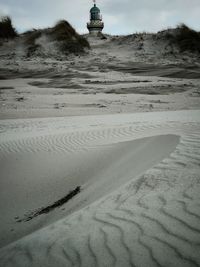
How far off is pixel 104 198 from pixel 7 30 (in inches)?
903

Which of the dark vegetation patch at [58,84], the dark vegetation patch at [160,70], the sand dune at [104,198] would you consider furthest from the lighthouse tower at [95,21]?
the sand dune at [104,198]

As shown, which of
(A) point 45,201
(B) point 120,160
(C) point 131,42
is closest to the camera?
(A) point 45,201

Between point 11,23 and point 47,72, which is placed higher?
point 11,23

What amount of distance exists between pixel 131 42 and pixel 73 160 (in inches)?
760

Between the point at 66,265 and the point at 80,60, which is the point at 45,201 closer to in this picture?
the point at 66,265

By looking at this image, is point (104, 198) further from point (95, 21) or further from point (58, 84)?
point (95, 21)

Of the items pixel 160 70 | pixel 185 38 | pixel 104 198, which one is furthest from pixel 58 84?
pixel 104 198

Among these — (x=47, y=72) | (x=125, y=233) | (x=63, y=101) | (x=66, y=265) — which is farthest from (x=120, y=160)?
(x=47, y=72)

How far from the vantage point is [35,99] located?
11203 mm

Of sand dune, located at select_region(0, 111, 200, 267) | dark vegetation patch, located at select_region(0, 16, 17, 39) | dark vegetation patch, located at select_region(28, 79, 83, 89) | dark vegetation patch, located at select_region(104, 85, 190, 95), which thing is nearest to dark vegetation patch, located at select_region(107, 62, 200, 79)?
dark vegetation patch, located at select_region(104, 85, 190, 95)

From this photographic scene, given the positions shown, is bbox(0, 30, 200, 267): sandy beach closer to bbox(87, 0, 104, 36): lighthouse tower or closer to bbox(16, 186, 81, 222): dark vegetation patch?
bbox(16, 186, 81, 222): dark vegetation patch

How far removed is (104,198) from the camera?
2857mm

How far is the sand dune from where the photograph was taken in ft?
6.65

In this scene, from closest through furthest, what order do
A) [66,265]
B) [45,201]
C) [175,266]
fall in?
[175,266]
[66,265]
[45,201]
